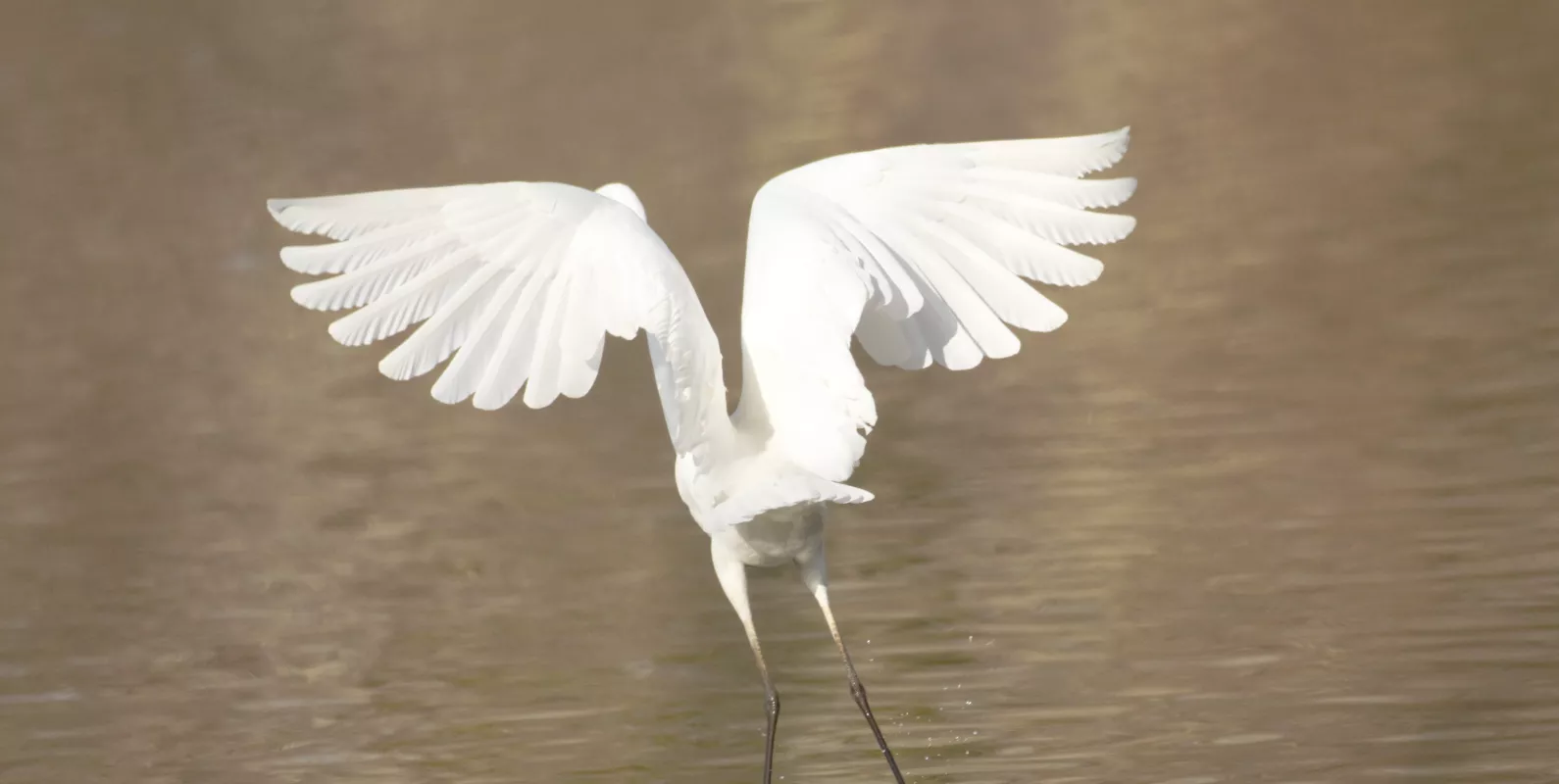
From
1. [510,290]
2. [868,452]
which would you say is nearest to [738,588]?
[510,290]

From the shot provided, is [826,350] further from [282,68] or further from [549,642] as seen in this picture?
[282,68]

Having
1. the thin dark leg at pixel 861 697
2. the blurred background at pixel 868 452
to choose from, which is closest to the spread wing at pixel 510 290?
the thin dark leg at pixel 861 697

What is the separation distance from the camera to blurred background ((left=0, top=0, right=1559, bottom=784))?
3611 mm

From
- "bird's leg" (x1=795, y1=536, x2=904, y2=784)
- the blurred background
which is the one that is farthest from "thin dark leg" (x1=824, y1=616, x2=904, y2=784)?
the blurred background

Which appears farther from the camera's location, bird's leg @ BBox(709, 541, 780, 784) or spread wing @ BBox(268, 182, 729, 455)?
bird's leg @ BBox(709, 541, 780, 784)

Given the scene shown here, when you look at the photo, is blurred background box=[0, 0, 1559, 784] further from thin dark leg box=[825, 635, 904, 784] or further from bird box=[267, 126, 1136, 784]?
bird box=[267, 126, 1136, 784]

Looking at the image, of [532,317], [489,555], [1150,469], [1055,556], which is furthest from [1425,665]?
[489,555]

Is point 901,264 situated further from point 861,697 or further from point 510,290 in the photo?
point 861,697

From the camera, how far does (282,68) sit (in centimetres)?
912

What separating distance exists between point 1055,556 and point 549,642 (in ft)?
3.72

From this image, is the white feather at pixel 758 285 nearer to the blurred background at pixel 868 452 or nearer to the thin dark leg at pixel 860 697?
the thin dark leg at pixel 860 697

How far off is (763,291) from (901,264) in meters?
0.24

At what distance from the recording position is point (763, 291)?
3.14m

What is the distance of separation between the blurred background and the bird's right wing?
0.73 meters
